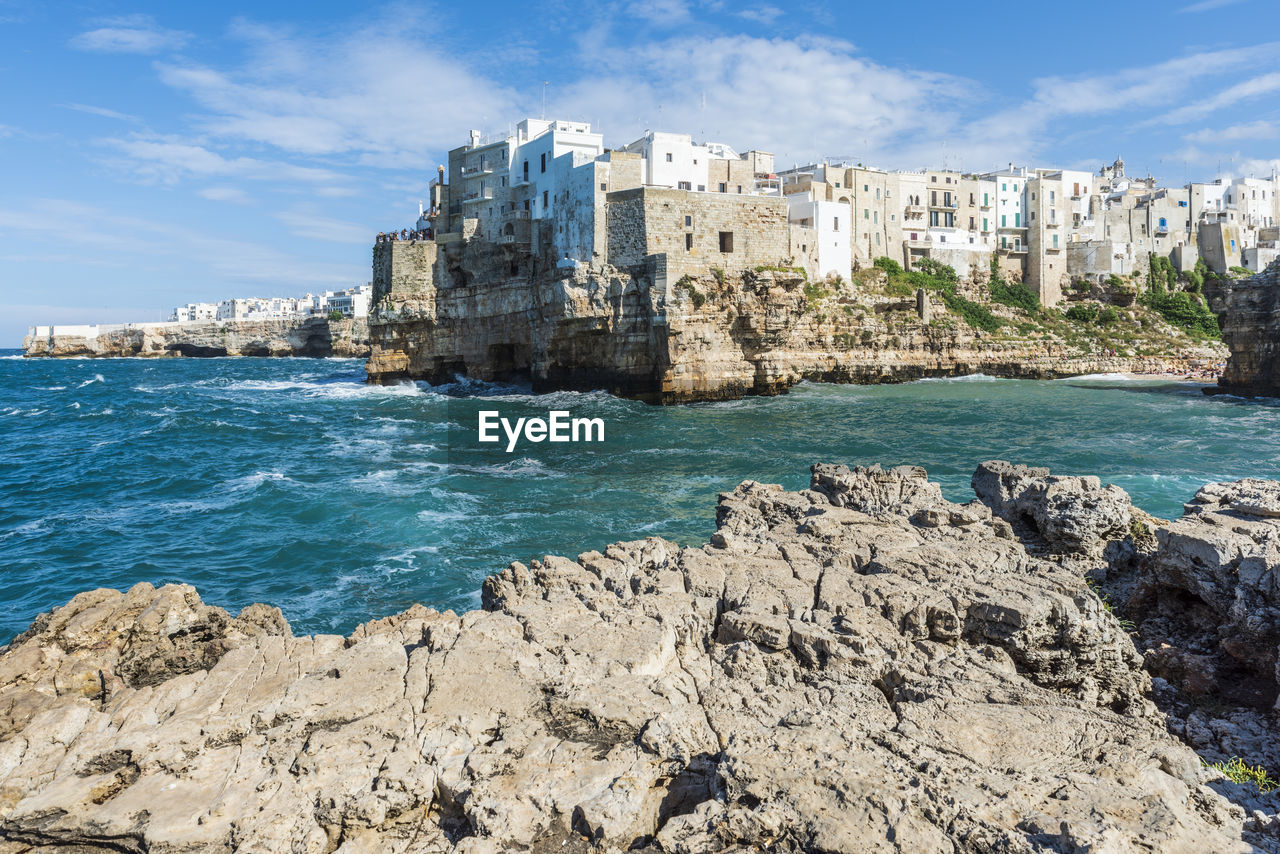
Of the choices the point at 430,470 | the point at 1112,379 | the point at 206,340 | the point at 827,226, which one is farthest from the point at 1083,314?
the point at 206,340

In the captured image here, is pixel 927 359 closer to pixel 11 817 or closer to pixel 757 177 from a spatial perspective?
pixel 757 177

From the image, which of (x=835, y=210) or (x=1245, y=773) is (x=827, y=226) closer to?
(x=835, y=210)

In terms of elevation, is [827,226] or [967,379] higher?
[827,226]

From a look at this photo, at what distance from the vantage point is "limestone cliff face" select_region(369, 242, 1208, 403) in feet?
124

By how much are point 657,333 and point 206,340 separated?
9408cm

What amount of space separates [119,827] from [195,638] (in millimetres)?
3389

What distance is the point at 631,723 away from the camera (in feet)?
18.4

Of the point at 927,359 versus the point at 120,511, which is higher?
the point at 927,359

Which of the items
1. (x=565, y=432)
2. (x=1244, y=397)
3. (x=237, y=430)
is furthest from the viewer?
(x=1244, y=397)

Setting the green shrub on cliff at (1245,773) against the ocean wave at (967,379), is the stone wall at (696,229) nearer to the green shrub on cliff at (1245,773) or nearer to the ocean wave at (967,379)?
the ocean wave at (967,379)

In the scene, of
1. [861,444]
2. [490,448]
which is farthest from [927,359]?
[490,448]

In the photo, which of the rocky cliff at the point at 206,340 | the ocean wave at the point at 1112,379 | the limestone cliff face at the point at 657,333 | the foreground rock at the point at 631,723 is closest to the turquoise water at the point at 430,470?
the limestone cliff face at the point at 657,333

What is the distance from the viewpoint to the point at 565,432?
30062 millimetres

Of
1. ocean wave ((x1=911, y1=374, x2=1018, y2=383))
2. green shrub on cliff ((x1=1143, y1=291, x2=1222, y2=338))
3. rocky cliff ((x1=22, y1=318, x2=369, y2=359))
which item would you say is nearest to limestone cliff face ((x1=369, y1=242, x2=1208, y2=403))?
ocean wave ((x1=911, y1=374, x2=1018, y2=383))
